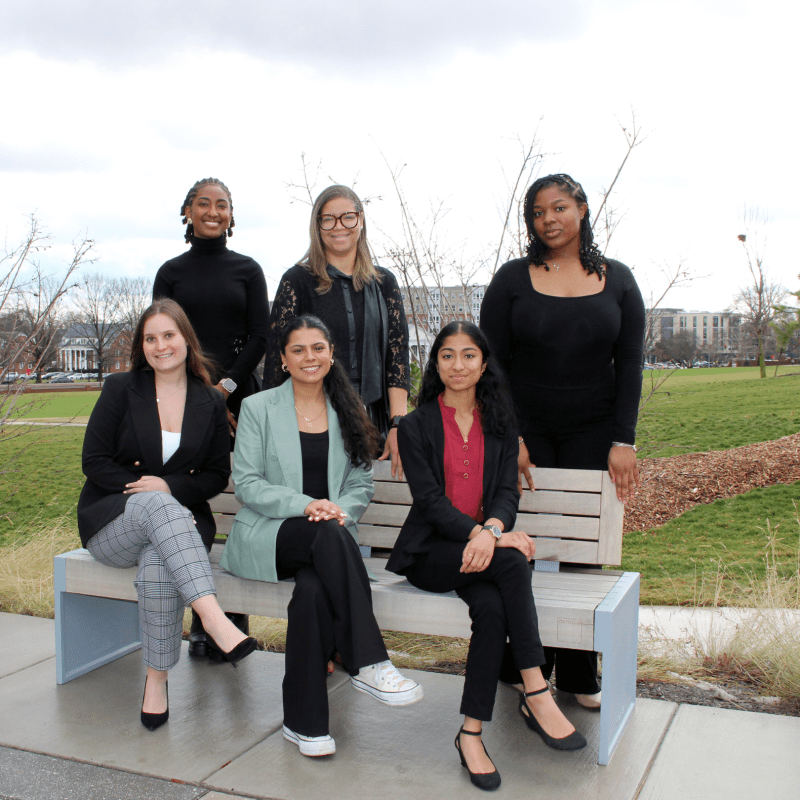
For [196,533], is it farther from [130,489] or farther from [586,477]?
[586,477]

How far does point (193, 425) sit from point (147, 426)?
20cm

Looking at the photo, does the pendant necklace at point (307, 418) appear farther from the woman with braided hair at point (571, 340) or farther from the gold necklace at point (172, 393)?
the woman with braided hair at point (571, 340)

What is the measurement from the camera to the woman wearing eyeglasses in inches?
142

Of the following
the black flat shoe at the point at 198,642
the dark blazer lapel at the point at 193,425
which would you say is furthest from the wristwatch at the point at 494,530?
the black flat shoe at the point at 198,642

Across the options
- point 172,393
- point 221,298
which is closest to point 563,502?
point 172,393

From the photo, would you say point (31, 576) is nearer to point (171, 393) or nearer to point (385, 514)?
point (171, 393)

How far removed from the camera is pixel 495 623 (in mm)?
2764

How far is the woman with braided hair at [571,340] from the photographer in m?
3.26

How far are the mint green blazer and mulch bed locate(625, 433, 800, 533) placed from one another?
6.25 meters

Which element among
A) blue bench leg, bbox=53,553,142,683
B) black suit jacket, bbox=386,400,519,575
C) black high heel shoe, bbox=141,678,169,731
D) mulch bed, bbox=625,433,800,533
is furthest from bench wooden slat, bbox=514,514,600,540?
mulch bed, bbox=625,433,800,533

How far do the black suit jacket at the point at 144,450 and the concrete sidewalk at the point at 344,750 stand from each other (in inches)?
30.0

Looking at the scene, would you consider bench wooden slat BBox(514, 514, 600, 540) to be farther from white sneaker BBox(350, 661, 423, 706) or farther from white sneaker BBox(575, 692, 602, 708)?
white sneaker BBox(350, 661, 423, 706)

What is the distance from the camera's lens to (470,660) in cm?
275

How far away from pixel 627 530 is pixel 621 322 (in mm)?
5990
